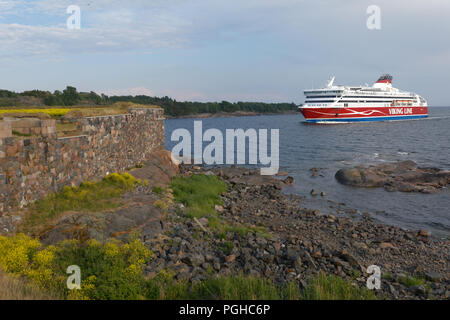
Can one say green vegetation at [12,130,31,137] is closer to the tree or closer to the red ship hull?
the tree

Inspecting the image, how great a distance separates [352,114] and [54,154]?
7642 centimetres

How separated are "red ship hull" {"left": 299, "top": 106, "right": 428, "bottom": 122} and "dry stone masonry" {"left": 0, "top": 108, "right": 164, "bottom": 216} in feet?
209

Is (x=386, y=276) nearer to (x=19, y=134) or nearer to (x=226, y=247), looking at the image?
(x=226, y=247)

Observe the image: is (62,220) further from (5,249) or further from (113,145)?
(113,145)

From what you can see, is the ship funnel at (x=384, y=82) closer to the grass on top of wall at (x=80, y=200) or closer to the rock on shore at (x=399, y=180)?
the rock on shore at (x=399, y=180)

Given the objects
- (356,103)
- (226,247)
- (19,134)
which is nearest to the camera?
(226,247)

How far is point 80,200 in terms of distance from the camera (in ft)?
35.9

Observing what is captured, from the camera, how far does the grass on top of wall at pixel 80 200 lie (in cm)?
920

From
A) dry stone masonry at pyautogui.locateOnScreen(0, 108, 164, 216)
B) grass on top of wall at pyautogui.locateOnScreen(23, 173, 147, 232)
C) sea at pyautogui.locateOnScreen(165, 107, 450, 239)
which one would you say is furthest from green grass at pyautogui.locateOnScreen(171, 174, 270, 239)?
sea at pyautogui.locateOnScreen(165, 107, 450, 239)

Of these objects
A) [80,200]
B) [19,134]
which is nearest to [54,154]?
[19,134]

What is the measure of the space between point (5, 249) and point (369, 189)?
21.9 meters

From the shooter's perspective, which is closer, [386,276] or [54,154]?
[386,276]
